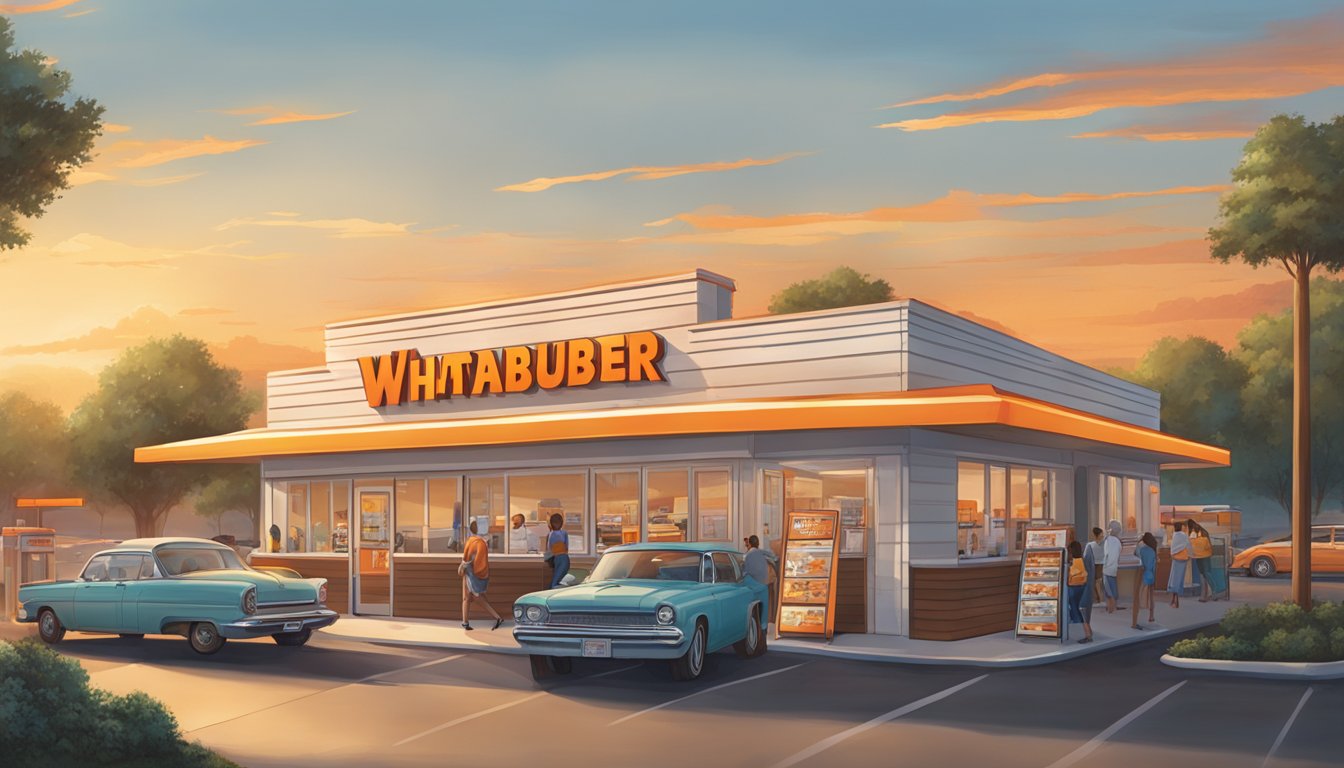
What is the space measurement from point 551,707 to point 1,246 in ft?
31.1

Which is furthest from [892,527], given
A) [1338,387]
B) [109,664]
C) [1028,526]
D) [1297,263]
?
[1338,387]

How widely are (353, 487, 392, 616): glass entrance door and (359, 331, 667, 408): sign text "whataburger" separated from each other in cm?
211

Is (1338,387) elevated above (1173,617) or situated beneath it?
elevated above

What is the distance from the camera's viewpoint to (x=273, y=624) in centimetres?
1909

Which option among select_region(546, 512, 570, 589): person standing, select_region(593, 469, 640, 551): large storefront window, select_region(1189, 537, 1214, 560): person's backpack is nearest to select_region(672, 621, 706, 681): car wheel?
select_region(546, 512, 570, 589): person standing

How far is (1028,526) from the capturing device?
24.9 meters

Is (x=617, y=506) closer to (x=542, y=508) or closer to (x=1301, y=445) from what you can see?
(x=542, y=508)

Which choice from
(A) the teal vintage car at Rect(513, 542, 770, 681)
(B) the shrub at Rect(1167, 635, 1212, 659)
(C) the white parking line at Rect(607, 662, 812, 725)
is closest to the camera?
(C) the white parking line at Rect(607, 662, 812, 725)

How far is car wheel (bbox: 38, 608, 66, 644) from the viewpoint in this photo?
20.6m

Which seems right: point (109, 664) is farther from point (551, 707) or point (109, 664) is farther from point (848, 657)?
point (848, 657)

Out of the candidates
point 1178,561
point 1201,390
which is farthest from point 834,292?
point 1178,561

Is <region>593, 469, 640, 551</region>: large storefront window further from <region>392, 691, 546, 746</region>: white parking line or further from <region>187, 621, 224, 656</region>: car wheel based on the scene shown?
<region>392, 691, 546, 746</region>: white parking line

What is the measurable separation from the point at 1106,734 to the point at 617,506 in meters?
12.1

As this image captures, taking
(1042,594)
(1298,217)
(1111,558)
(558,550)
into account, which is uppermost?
(1298,217)
